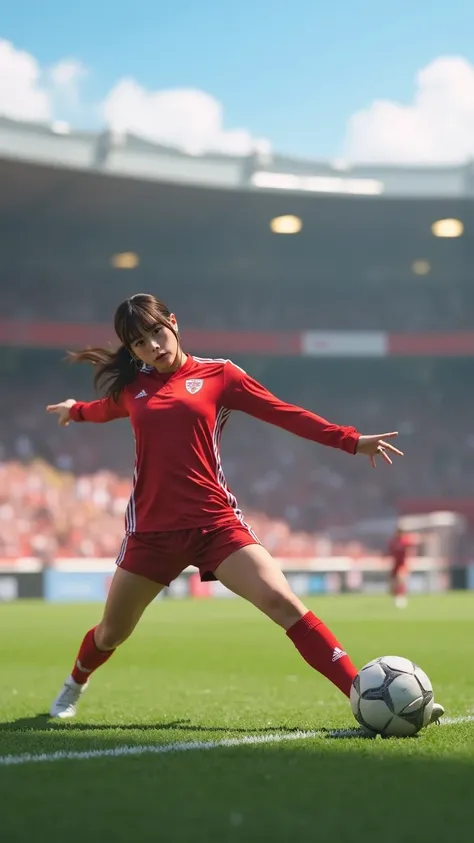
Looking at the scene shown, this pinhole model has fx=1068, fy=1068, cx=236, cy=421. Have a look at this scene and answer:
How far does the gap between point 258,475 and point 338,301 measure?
7505 millimetres

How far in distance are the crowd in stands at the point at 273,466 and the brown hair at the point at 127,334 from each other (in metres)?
25.0

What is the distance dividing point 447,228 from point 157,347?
31.7 m

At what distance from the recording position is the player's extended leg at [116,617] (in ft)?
16.2

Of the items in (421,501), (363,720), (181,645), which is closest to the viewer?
(363,720)

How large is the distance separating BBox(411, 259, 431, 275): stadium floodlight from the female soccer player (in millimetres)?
34129

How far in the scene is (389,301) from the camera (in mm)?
39156

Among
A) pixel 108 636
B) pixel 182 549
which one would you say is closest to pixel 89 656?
pixel 108 636

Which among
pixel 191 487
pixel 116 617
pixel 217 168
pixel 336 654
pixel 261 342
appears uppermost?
pixel 217 168

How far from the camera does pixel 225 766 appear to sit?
377 centimetres

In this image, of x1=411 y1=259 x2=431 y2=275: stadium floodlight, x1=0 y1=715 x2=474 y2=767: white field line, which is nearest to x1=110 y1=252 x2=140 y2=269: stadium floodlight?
x1=411 y1=259 x2=431 y2=275: stadium floodlight

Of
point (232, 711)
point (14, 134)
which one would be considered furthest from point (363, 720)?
point (14, 134)

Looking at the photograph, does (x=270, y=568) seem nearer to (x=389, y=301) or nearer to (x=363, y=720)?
(x=363, y=720)

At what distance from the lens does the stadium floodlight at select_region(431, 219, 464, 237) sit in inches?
1364

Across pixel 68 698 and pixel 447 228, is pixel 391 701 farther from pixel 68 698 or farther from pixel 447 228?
pixel 447 228
